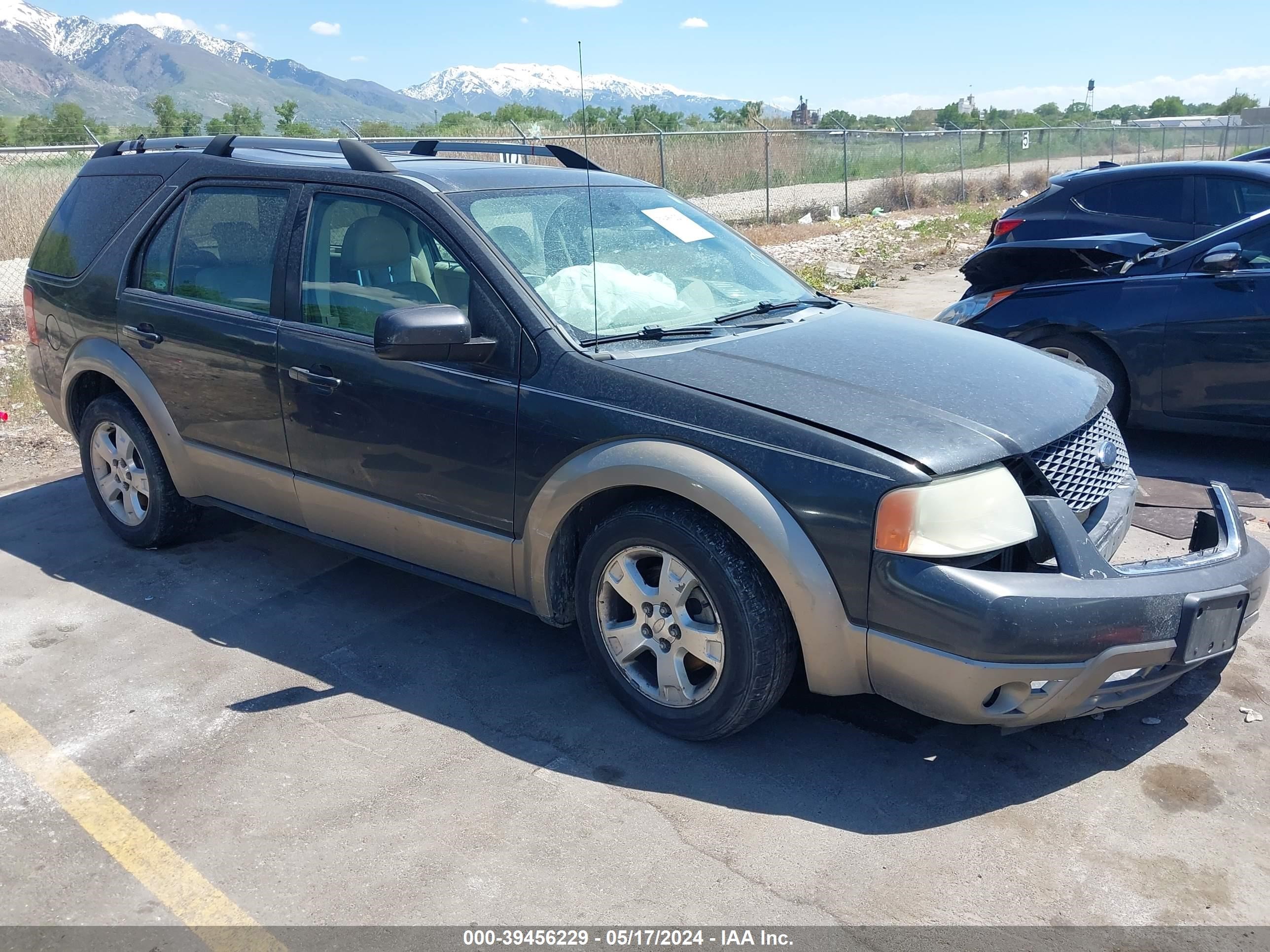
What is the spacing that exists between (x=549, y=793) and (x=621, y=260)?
199cm

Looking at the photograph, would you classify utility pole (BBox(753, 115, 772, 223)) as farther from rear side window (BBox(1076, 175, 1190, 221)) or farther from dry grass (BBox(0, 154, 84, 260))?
dry grass (BBox(0, 154, 84, 260))

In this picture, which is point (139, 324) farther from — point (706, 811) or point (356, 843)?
point (706, 811)

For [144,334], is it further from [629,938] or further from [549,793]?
[629,938]

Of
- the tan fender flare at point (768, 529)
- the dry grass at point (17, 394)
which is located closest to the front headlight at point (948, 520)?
the tan fender flare at point (768, 529)

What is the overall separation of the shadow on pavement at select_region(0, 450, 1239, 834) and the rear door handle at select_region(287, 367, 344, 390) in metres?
1.04

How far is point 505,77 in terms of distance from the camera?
317 inches

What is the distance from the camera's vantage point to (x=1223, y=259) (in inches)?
237

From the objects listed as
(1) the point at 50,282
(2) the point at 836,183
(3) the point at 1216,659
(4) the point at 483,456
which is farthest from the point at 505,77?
(2) the point at 836,183

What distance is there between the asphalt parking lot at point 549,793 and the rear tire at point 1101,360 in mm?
2491

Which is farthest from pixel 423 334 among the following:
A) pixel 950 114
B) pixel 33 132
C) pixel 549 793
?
pixel 950 114

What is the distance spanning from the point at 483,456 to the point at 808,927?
1.87m

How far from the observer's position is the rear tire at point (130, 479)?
5.05m

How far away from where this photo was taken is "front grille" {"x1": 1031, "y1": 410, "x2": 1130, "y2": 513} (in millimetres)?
3346

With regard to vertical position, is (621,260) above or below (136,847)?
above
